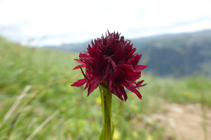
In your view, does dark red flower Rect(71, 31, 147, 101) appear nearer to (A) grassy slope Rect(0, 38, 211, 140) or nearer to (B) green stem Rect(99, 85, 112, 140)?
(B) green stem Rect(99, 85, 112, 140)

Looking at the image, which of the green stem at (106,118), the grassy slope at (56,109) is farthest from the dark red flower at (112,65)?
the grassy slope at (56,109)

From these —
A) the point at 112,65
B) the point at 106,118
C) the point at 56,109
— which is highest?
the point at 112,65

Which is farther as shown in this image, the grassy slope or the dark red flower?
the grassy slope

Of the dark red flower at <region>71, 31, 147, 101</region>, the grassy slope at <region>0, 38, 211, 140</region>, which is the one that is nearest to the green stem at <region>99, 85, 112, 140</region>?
the dark red flower at <region>71, 31, 147, 101</region>

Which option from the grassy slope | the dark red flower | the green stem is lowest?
the grassy slope

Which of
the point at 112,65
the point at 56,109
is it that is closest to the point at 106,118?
the point at 112,65

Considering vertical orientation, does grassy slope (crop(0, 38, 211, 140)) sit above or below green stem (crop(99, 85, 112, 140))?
below

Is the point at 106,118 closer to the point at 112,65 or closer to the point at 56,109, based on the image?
the point at 112,65

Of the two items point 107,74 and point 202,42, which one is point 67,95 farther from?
point 202,42

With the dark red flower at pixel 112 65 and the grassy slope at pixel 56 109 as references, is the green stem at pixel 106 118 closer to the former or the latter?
the dark red flower at pixel 112 65
